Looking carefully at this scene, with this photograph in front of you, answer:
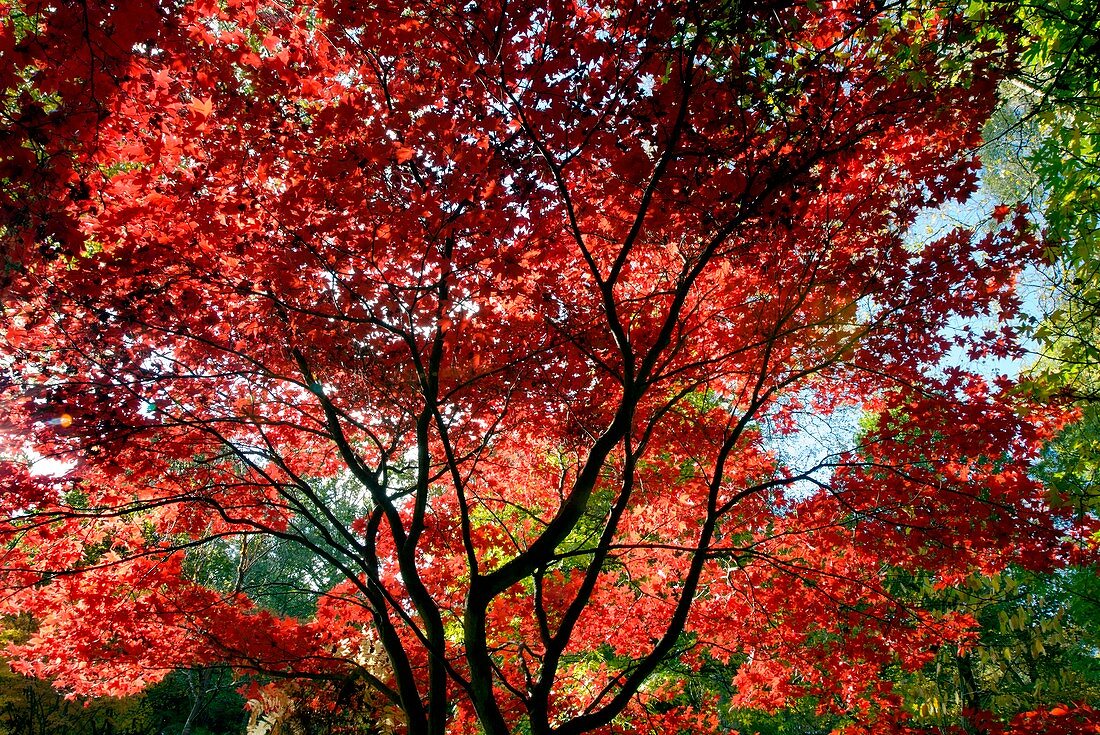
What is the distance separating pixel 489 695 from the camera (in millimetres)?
4371

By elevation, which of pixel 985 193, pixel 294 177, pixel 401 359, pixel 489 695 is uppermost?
pixel 985 193

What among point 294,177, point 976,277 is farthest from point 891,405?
point 294,177

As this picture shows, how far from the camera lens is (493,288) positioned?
4.93 m

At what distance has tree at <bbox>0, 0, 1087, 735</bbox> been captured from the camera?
3598 mm

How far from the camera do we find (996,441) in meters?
4.93

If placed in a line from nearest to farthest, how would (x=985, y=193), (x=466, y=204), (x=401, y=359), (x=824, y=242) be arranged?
(x=466, y=204)
(x=824, y=242)
(x=401, y=359)
(x=985, y=193)

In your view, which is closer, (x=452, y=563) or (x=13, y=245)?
(x=13, y=245)

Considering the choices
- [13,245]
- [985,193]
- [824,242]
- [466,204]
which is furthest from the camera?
[985,193]

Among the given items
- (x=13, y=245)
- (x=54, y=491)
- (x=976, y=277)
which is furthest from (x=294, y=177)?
(x=976, y=277)

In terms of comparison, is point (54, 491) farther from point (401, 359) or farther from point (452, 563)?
point (452, 563)

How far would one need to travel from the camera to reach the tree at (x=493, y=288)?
3598 mm

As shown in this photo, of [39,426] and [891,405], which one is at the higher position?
[891,405]

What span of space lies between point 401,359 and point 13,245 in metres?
2.82

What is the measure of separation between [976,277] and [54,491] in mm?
8344
